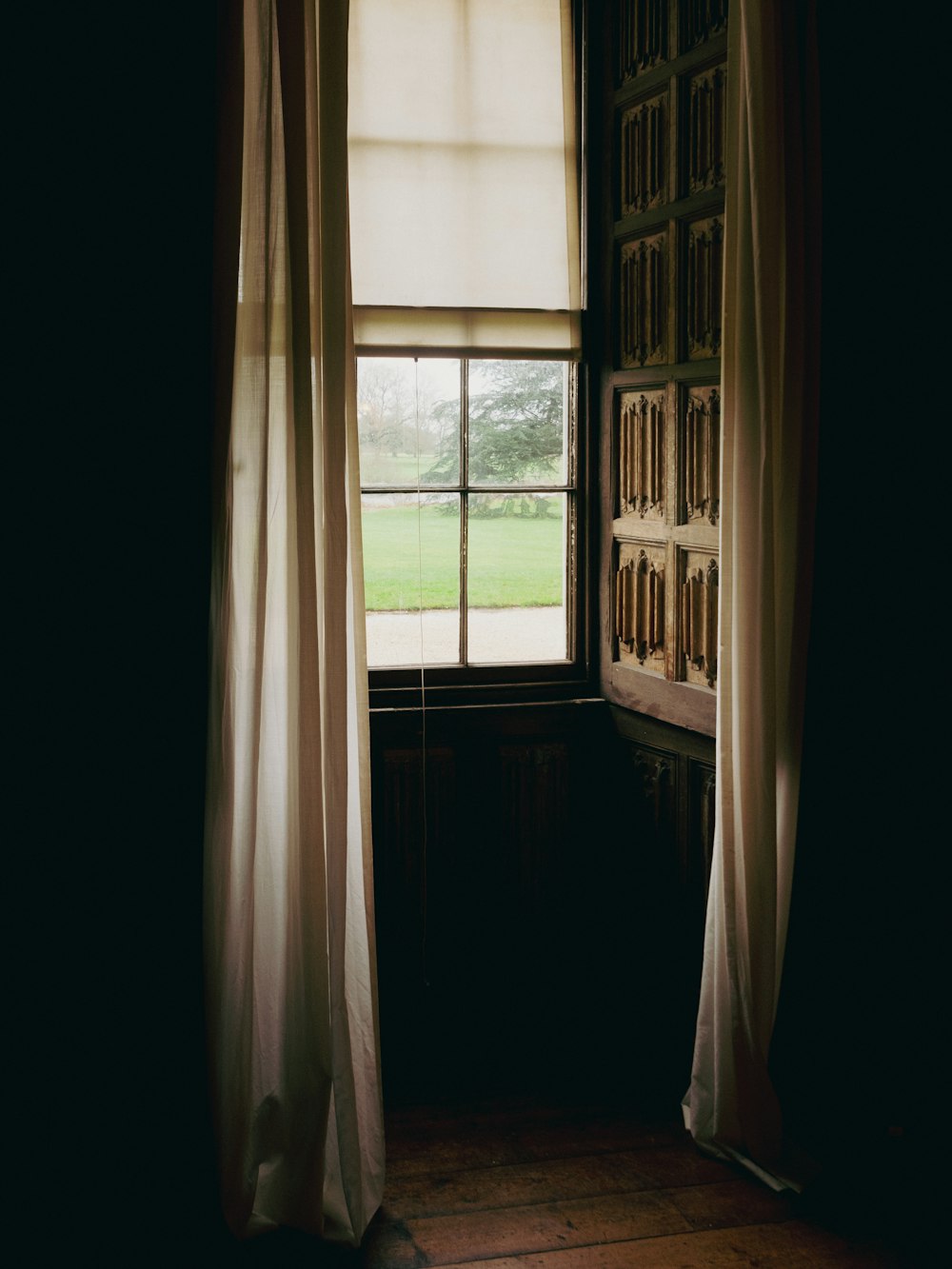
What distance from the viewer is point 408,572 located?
2791 millimetres

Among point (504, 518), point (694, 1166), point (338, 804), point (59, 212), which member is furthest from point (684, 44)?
point (694, 1166)

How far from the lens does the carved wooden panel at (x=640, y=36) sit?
8.46 ft

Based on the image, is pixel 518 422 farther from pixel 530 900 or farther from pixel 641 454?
pixel 530 900

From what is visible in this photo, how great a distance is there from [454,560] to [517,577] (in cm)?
17

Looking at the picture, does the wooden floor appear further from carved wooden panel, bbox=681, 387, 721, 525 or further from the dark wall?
carved wooden panel, bbox=681, 387, 721, 525

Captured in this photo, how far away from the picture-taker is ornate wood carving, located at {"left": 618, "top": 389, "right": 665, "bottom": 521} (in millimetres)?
2654

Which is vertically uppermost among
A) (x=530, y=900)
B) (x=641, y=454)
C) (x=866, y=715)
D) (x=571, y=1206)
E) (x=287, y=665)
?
(x=641, y=454)

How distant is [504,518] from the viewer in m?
2.84

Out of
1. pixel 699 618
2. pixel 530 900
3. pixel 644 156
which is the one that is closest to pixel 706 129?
pixel 644 156

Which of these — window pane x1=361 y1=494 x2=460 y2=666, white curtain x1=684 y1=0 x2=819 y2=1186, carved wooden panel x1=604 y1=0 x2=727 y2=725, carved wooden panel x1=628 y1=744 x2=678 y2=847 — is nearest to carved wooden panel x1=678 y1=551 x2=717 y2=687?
carved wooden panel x1=604 y1=0 x2=727 y2=725

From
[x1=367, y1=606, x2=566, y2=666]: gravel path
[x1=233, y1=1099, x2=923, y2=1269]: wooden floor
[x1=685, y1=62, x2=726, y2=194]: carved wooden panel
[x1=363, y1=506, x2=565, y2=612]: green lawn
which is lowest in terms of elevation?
[x1=233, y1=1099, x2=923, y2=1269]: wooden floor

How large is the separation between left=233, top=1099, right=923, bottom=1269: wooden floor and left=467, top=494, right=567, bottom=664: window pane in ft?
3.54

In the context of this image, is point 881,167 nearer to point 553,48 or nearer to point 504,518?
point 553,48

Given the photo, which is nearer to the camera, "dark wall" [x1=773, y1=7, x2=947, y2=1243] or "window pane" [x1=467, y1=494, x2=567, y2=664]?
"dark wall" [x1=773, y1=7, x2=947, y2=1243]
